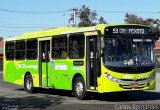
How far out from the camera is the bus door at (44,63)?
2152 cm

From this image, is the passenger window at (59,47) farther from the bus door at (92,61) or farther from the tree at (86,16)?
the tree at (86,16)

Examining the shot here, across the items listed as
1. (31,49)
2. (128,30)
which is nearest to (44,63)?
(31,49)

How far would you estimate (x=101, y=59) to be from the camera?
17.3m

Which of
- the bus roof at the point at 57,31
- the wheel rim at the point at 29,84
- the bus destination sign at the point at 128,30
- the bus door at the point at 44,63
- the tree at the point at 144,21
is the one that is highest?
the tree at the point at 144,21

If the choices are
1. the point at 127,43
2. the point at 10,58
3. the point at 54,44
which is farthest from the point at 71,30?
the point at 10,58

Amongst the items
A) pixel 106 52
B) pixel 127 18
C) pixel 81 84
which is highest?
pixel 127 18

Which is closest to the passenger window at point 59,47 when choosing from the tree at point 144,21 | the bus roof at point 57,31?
the bus roof at point 57,31

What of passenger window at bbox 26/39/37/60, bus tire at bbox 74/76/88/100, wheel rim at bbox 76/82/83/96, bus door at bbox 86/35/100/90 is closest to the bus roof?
passenger window at bbox 26/39/37/60

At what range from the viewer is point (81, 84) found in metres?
18.5

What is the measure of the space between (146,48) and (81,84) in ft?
9.71

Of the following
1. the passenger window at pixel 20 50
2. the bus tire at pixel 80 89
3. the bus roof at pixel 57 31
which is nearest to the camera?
the bus roof at pixel 57 31

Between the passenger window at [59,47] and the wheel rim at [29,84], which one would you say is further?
the wheel rim at [29,84]

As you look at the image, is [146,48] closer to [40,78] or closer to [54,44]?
[54,44]

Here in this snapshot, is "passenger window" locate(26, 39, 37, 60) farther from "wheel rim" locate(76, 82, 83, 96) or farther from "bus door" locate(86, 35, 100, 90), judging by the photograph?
"bus door" locate(86, 35, 100, 90)
